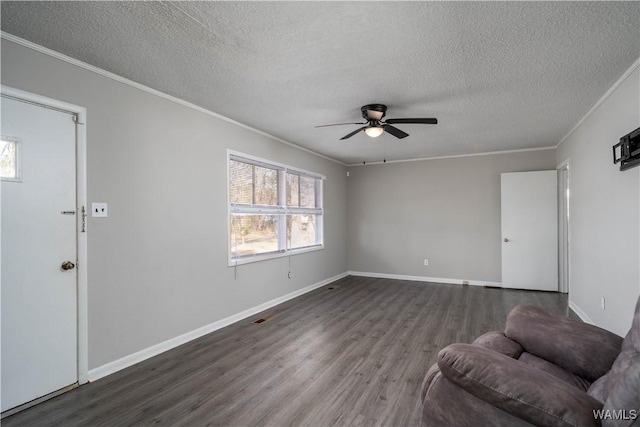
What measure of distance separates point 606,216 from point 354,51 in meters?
2.84

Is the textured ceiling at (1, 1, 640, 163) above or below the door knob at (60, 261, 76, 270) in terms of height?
above

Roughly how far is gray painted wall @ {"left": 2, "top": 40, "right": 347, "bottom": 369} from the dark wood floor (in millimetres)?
350

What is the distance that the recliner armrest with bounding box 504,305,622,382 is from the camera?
1581 millimetres

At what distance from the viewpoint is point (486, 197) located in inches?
226

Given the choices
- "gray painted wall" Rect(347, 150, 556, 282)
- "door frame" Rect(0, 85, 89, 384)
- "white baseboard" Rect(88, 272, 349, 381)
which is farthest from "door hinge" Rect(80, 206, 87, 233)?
"gray painted wall" Rect(347, 150, 556, 282)

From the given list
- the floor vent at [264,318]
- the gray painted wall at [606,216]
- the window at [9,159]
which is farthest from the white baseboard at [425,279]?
the window at [9,159]

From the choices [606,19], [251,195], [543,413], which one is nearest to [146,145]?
[251,195]

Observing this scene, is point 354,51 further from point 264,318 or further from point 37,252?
point 264,318

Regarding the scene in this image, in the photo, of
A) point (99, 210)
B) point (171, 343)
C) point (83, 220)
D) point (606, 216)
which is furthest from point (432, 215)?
point (83, 220)

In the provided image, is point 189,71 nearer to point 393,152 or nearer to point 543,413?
point 543,413

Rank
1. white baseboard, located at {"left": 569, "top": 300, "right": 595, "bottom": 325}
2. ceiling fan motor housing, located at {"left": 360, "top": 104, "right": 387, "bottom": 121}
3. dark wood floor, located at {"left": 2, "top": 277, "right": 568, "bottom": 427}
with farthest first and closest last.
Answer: white baseboard, located at {"left": 569, "top": 300, "right": 595, "bottom": 325} → ceiling fan motor housing, located at {"left": 360, "top": 104, "right": 387, "bottom": 121} → dark wood floor, located at {"left": 2, "top": 277, "right": 568, "bottom": 427}

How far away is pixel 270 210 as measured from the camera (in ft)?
14.9

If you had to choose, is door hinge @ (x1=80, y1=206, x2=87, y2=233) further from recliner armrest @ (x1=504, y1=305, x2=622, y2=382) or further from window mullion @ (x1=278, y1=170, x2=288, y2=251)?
recliner armrest @ (x1=504, y1=305, x2=622, y2=382)

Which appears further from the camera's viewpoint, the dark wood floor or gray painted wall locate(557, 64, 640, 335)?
gray painted wall locate(557, 64, 640, 335)
